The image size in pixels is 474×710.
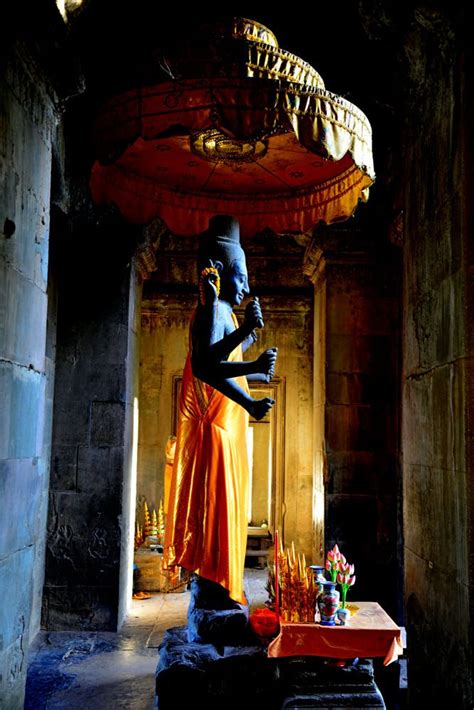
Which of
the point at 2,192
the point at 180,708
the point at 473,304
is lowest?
the point at 180,708

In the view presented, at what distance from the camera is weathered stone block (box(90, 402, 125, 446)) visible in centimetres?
765

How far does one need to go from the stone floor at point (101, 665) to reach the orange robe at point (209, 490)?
1.20 metres

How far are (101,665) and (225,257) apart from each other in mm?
4024

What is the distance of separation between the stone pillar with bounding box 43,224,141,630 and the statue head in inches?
93.7

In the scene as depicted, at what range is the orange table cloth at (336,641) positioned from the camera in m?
4.88

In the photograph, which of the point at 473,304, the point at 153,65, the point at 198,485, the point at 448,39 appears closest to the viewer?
the point at 473,304

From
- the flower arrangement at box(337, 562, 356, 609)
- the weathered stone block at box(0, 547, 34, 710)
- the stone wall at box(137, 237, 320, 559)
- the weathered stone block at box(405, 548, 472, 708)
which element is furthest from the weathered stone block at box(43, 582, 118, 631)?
the weathered stone block at box(405, 548, 472, 708)

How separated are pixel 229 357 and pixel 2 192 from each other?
2599mm

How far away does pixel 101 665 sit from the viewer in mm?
6324

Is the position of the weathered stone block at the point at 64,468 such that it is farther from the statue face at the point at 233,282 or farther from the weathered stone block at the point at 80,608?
the statue face at the point at 233,282

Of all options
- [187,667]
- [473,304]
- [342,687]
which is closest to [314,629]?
[342,687]

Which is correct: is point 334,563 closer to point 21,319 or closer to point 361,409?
point 361,409

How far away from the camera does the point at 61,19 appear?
3.81m

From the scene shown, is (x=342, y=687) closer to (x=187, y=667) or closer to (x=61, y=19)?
(x=187, y=667)
